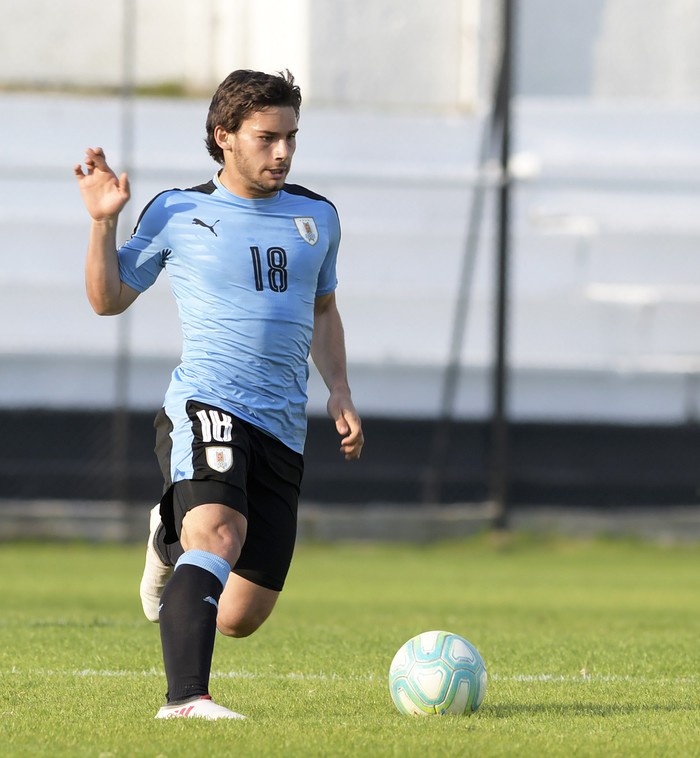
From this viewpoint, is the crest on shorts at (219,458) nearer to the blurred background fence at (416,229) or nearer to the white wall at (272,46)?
the blurred background fence at (416,229)

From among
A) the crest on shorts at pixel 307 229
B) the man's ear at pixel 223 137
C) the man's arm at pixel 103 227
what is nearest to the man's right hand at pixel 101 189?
the man's arm at pixel 103 227

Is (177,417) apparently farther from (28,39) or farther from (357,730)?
(28,39)

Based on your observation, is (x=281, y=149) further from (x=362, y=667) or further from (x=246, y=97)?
(x=362, y=667)

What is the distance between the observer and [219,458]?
15.5 feet

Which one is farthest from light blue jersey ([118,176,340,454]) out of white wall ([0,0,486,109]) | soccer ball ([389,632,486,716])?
white wall ([0,0,486,109])

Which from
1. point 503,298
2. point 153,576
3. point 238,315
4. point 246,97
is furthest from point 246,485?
point 503,298

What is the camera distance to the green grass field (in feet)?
13.6

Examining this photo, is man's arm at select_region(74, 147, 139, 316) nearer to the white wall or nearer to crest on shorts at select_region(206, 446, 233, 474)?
crest on shorts at select_region(206, 446, 233, 474)

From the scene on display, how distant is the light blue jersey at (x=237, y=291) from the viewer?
16.3 ft

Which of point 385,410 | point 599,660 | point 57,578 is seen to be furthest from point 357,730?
point 385,410

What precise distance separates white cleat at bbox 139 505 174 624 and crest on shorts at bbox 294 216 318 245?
1131 mm

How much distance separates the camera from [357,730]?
14.1 ft

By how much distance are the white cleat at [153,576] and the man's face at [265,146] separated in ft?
4.17

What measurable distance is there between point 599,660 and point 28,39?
49.3 feet
